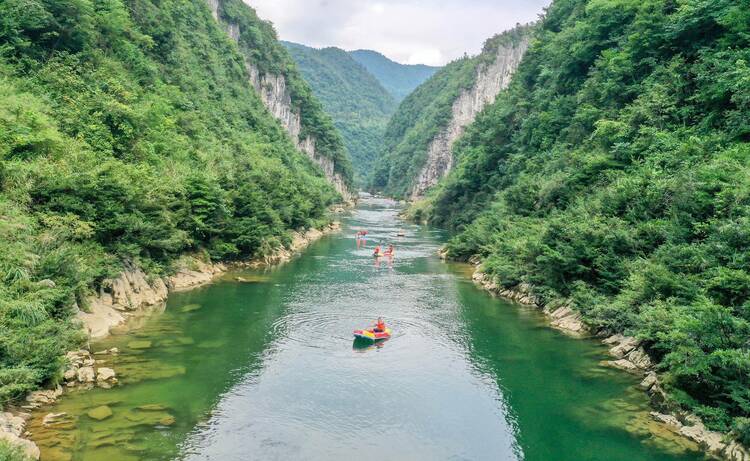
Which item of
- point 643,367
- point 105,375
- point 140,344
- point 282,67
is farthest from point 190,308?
point 282,67

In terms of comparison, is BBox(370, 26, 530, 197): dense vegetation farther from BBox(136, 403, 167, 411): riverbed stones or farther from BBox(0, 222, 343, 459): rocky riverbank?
BBox(136, 403, 167, 411): riverbed stones

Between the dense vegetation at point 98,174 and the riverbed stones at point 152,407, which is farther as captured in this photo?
the dense vegetation at point 98,174

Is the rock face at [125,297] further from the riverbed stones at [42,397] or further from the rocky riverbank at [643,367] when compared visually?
the rocky riverbank at [643,367]

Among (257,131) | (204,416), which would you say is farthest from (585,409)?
(257,131)

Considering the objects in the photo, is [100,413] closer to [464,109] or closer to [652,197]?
[652,197]

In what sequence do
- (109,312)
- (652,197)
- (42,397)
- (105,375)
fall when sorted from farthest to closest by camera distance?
1. (652,197)
2. (109,312)
3. (105,375)
4. (42,397)

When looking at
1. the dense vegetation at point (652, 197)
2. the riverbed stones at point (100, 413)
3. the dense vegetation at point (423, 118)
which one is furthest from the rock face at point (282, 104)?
the riverbed stones at point (100, 413)
